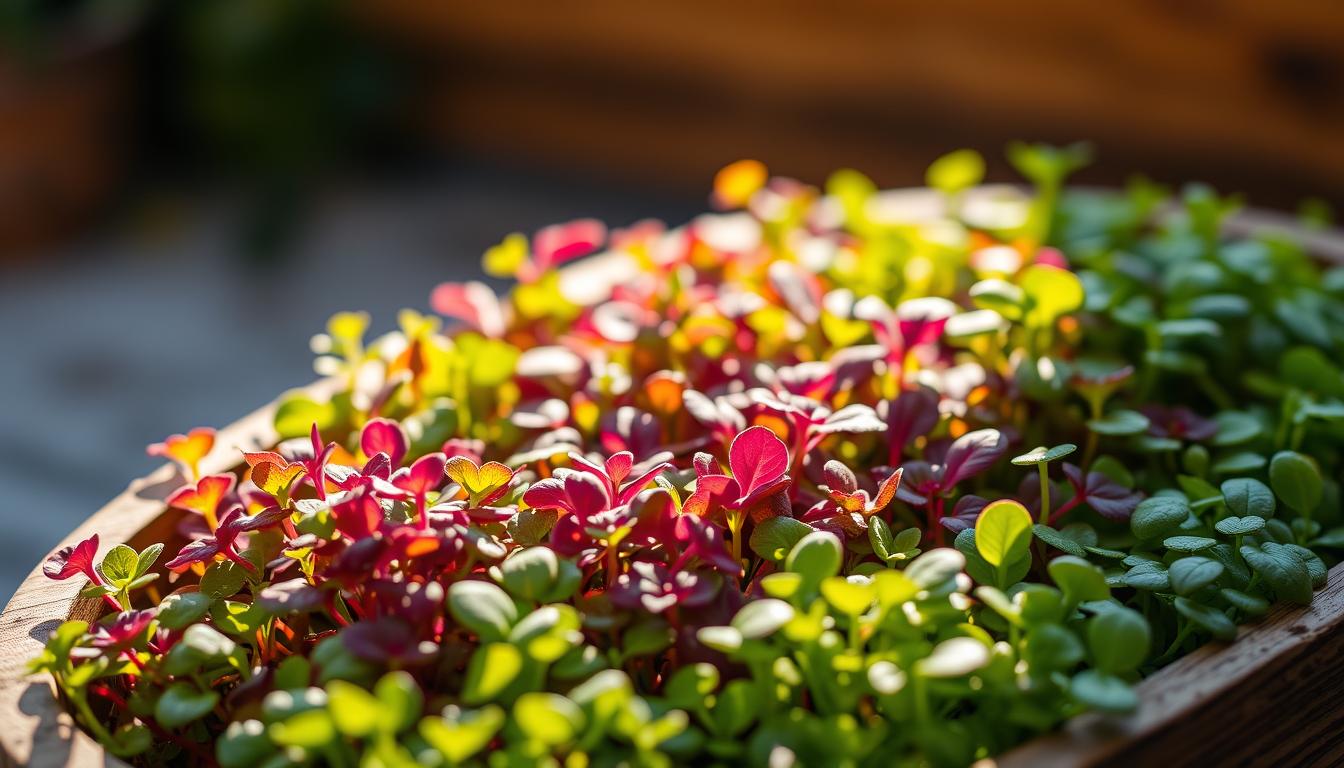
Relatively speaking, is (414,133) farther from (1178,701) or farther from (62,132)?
(1178,701)

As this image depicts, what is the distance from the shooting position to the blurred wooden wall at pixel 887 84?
1.87 meters

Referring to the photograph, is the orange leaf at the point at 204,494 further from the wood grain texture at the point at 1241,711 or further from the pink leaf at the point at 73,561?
the wood grain texture at the point at 1241,711

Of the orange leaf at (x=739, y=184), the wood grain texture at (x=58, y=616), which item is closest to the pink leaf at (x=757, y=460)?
the wood grain texture at (x=58, y=616)

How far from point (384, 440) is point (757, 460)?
0.81ft

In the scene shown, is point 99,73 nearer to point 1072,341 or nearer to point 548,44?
point 548,44

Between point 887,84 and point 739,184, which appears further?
point 887,84

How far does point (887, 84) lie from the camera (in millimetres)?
2275

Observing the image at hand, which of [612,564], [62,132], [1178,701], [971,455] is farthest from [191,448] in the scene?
[62,132]

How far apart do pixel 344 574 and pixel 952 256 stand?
65 centimetres

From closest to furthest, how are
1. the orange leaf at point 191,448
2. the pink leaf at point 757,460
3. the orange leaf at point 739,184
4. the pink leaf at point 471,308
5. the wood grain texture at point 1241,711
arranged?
1. the wood grain texture at point 1241,711
2. the pink leaf at point 757,460
3. the orange leaf at point 191,448
4. the pink leaf at point 471,308
5. the orange leaf at point 739,184

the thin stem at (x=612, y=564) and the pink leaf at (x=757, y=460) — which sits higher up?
the pink leaf at (x=757, y=460)

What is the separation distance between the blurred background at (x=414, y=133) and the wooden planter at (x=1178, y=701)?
3.39ft

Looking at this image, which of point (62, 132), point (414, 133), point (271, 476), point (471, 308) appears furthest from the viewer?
point (414, 133)

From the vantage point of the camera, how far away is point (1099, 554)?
725 mm
